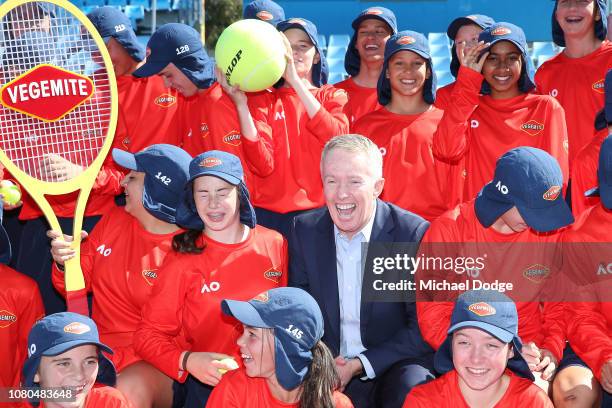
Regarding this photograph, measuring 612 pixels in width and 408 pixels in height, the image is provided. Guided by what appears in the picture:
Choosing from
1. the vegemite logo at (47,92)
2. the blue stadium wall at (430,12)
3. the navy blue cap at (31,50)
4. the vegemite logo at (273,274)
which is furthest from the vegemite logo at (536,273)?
the blue stadium wall at (430,12)

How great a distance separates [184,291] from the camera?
17.5ft

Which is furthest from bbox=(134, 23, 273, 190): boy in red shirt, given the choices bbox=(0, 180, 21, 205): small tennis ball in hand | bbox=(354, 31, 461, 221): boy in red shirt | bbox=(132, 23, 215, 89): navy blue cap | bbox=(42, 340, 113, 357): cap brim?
bbox=(42, 340, 113, 357): cap brim

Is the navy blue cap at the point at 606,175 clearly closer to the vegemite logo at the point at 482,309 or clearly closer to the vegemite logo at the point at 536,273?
the vegemite logo at the point at 536,273

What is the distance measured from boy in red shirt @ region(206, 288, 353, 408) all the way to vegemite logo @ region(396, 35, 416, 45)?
2221 millimetres

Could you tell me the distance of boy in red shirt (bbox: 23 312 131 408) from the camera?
468cm

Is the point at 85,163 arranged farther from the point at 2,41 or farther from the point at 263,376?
the point at 263,376

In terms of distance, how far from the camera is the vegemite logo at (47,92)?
5188 mm

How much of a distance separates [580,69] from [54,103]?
12.0ft

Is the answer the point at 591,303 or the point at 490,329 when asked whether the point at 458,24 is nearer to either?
the point at 591,303

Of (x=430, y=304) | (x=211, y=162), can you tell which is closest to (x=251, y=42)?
(x=211, y=162)

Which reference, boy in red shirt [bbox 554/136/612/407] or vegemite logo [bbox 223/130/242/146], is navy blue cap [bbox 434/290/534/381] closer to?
boy in red shirt [bbox 554/136/612/407]

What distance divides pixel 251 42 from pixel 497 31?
1.57 meters

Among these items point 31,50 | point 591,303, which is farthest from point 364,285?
point 31,50

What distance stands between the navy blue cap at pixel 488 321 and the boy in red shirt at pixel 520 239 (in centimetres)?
27
